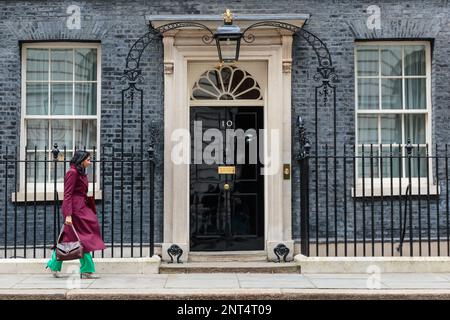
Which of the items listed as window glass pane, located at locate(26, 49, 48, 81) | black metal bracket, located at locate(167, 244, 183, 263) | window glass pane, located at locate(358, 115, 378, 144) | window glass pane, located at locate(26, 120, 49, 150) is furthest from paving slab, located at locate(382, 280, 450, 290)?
window glass pane, located at locate(26, 49, 48, 81)

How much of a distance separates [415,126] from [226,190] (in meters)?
3.36

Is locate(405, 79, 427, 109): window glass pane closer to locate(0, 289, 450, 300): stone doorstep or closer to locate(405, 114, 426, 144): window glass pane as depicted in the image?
locate(405, 114, 426, 144): window glass pane

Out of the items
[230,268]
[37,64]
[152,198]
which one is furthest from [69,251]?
[37,64]

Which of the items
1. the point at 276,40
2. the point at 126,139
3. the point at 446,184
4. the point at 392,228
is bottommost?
the point at 392,228

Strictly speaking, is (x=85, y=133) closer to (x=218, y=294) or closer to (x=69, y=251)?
(x=69, y=251)

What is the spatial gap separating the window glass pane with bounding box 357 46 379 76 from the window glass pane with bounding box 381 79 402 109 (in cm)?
26

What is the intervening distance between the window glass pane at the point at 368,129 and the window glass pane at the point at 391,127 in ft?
0.40

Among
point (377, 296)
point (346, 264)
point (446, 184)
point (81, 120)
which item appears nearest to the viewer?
point (377, 296)

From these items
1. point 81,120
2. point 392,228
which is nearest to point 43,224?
point 81,120

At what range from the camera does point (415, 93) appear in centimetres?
1091

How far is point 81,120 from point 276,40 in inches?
136

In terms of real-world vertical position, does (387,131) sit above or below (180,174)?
above

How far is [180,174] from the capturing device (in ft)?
34.0

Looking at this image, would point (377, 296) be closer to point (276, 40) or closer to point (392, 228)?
point (392, 228)
